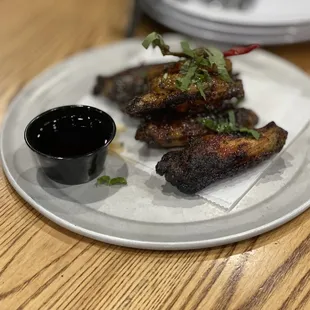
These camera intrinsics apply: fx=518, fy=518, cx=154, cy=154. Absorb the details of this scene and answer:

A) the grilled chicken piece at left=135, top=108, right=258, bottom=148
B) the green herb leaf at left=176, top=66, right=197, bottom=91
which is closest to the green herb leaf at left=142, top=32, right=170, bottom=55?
the green herb leaf at left=176, top=66, right=197, bottom=91

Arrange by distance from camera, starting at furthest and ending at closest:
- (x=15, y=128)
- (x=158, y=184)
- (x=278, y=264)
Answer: (x=15, y=128) → (x=158, y=184) → (x=278, y=264)

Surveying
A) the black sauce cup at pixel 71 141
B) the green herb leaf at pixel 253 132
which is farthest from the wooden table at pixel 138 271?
the green herb leaf at pixel 253 132

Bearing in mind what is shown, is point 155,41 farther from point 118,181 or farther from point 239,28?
point 239,28

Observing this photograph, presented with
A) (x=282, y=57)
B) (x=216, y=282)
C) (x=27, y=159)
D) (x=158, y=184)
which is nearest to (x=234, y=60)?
(x=282, y=57)

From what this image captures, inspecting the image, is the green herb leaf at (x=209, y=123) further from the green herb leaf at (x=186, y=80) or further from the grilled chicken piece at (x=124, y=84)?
the grilled chicken piece at (x=124, y=84)

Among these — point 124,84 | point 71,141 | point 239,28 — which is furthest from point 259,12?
point 71,141

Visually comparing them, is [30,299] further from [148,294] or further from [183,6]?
[183,6]
